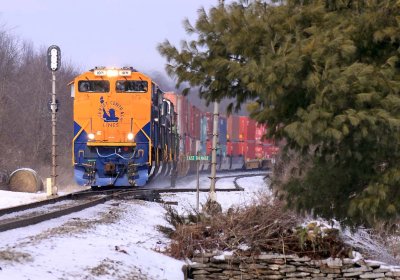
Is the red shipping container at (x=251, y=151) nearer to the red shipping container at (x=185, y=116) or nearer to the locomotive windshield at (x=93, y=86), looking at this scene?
the red shipping container at (x=185, y=116)

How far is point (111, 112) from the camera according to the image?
2380 centimetres

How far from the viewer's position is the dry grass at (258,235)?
11742 millimetres

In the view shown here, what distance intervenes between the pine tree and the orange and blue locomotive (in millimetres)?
15601

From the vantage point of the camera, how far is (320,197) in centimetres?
775

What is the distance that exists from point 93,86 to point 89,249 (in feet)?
50.2

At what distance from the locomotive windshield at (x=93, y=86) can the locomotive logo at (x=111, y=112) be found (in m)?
0.38

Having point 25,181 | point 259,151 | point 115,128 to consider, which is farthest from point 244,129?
point 115,128

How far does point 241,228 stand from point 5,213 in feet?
16.6

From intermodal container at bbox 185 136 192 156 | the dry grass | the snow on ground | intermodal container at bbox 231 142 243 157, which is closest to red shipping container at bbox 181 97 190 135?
intermodal container at bbox 185 136 192 156

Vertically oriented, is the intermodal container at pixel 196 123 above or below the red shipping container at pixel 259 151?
above

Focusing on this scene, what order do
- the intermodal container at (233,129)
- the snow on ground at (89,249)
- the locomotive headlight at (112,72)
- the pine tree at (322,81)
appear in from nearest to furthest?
the pine tree at (322,81), the snow on ground at (89,249), the locomotive headlight at (112,72), the intermodal container at (233,129)

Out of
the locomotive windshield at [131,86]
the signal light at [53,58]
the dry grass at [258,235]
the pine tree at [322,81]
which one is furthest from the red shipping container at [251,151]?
the pine tree at [322,81]

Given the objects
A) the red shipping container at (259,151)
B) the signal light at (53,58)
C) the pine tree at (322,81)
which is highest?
the signal light at (53,58)

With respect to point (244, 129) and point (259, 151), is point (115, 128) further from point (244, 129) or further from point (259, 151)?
point (259, 151)
